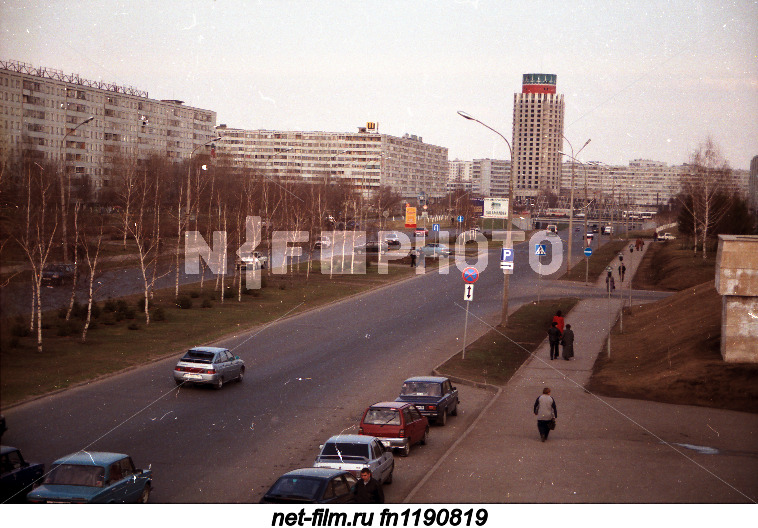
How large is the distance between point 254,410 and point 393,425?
12.2 feet

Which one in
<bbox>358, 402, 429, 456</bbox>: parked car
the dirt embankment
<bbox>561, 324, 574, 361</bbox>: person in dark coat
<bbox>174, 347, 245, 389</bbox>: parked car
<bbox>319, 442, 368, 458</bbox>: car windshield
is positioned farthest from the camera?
<bbox>561, 324, 574, 361</bbox>: person in dark coat

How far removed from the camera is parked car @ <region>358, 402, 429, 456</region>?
14062 mm

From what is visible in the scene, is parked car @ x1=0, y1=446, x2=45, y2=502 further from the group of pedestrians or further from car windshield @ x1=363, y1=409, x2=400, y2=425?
the group of pedestrians

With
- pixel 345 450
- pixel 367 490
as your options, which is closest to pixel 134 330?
pixel 345 450

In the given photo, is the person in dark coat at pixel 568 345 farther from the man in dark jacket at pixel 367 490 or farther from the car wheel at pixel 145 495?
the car wheel at pixel 145 495

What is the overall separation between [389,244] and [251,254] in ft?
84.1

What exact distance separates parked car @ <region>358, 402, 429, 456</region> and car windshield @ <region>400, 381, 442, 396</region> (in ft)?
6.78

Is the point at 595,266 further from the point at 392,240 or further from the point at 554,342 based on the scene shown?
the point at 554,342

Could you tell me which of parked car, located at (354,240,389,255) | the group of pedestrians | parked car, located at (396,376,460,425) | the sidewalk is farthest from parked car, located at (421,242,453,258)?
parked car, located at (396,376,460,425)

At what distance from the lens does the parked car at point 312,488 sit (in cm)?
930

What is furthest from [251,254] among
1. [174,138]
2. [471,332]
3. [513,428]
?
[174,138]

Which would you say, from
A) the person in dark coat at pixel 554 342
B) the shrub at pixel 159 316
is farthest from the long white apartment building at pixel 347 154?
the person in dark coat at pixel 554 342

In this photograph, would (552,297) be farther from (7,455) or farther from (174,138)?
(174,138)

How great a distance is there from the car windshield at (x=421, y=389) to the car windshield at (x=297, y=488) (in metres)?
7.55
